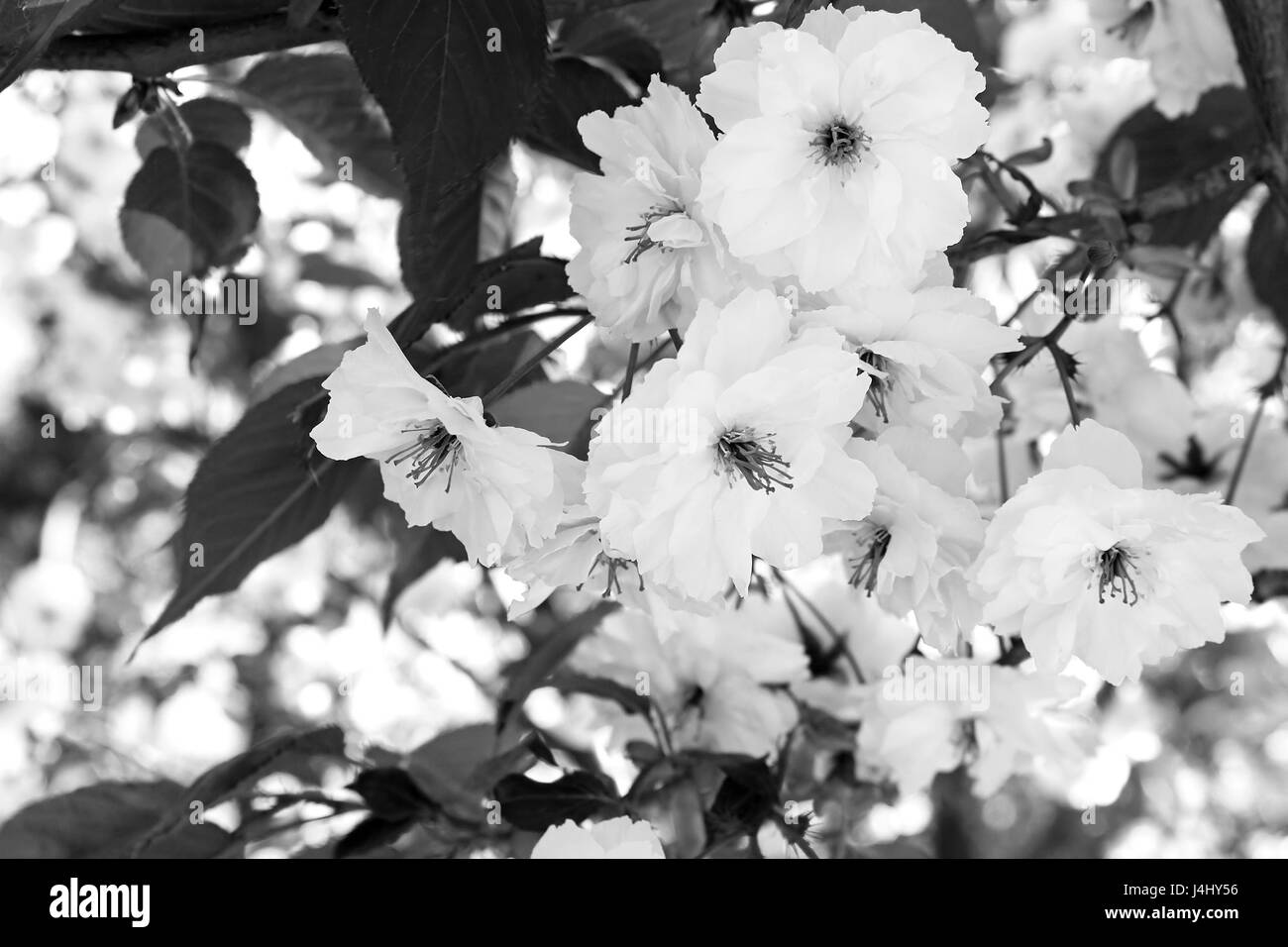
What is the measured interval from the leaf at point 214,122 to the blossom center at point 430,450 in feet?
0.95

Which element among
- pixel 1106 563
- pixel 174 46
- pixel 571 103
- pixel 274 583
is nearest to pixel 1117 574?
pixel 1106 563

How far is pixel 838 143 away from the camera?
45 centimetres

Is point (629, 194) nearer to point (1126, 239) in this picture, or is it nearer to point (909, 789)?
point (1126, 239)

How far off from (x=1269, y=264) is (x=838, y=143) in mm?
573

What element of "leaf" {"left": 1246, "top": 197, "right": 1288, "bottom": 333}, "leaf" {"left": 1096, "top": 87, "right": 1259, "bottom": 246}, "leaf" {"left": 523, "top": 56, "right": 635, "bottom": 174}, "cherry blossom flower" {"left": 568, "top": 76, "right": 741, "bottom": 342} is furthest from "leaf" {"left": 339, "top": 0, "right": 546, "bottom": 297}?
"leaf" {"left": 1246, "top": 197, "right": 1288, "bottom": 333}

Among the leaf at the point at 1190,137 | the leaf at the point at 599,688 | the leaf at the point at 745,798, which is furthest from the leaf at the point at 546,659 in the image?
the leaf at the point at 1190,137

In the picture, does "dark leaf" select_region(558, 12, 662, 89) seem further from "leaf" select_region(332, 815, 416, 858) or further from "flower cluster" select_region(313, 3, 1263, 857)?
"leaf" select_region(332, 815, 416, 858)

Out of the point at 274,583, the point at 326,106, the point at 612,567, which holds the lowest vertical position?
the point at 612,567

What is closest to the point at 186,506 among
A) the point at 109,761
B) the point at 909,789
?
the point at 909,789

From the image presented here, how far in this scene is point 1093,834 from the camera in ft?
10.2

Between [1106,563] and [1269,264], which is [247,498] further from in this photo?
[1269,264]

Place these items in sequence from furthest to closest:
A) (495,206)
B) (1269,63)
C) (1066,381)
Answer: (495,206) → (1269,63) → (1066,381)

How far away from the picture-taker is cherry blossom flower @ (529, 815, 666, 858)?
20.7 inches
